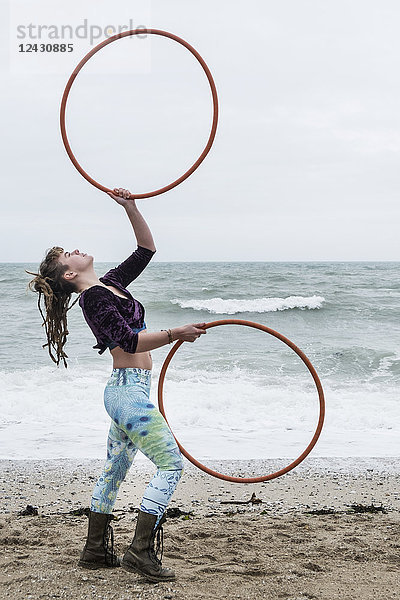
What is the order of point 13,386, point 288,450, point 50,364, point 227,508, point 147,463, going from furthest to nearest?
point 50,364 < point 13,386 < point 288,450 < point 147,463 < point 227,508

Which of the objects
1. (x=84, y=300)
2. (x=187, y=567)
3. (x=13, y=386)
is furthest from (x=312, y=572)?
(x=13, y=386)

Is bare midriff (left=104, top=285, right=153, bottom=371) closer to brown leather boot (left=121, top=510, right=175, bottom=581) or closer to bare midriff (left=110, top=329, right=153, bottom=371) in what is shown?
bare midriff (left=110, top=329, right=153, bottom=371)

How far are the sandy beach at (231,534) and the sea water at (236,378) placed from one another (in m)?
1.02

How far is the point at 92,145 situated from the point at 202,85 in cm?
116

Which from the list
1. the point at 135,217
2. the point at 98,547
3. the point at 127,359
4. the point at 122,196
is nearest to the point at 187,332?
the point at 127,359

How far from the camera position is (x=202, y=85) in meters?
6.61

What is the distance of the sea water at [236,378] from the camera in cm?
873

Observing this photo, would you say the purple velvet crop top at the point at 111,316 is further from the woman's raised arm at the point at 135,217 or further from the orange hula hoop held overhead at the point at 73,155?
the orange hula hoop held overhead at the point at 73,155

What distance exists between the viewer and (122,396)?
13.0 feet

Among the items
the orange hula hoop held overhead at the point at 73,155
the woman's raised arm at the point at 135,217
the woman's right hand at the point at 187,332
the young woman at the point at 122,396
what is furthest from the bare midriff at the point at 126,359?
the orange hula hoop held overhead at the point at 73,155

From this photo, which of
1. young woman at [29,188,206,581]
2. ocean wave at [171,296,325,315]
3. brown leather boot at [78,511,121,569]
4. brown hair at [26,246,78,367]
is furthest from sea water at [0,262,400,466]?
brown hair at [26,246,78,367]

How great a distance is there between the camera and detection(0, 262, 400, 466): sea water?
8734mm

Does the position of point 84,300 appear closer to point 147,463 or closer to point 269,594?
point 269,594

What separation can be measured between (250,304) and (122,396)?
747 inches
